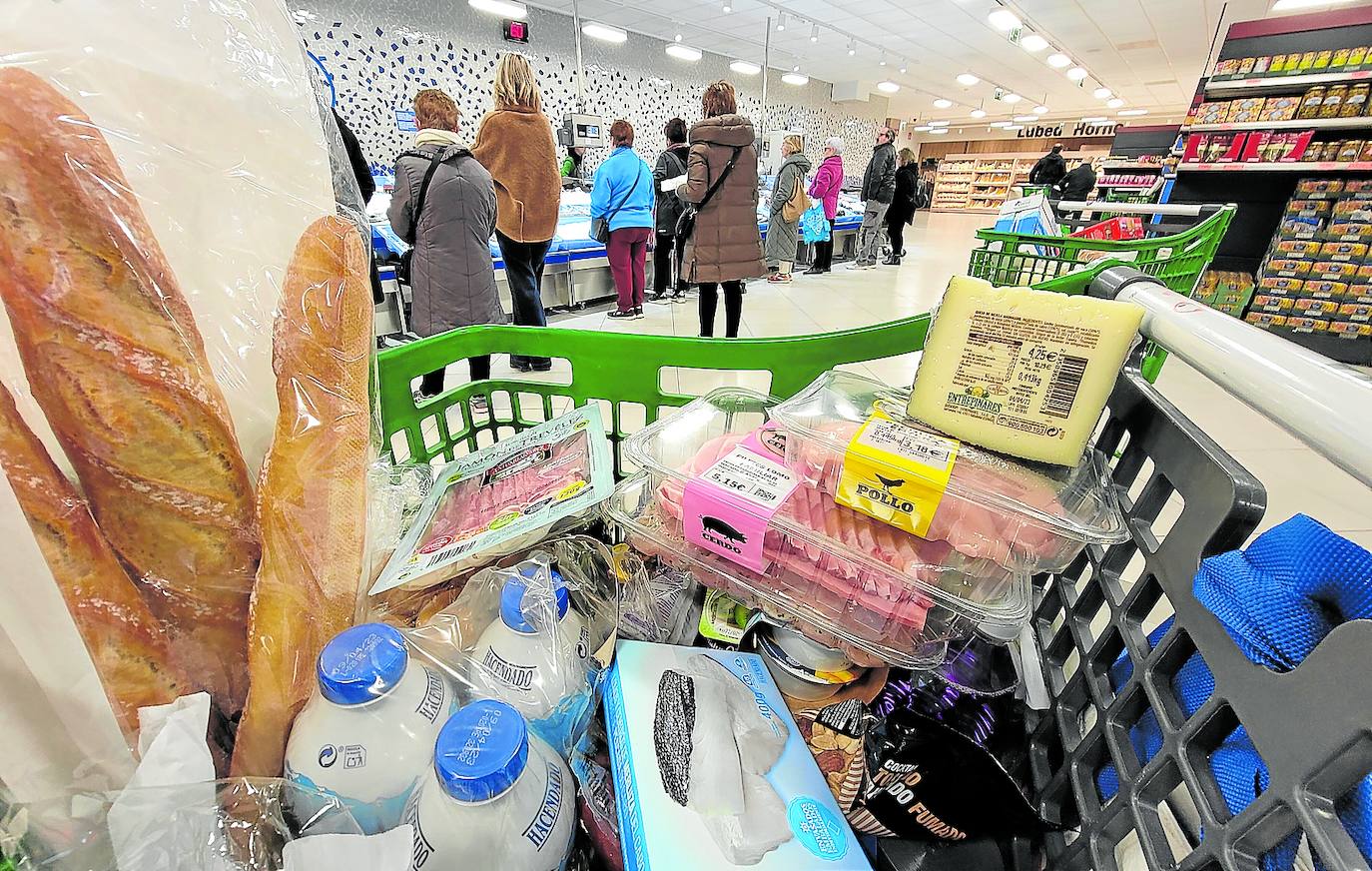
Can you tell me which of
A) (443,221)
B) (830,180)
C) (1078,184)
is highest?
(1078,184)

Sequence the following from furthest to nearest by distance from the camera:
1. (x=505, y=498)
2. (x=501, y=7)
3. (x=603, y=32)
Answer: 1. (x=603, y=32)
2. (x=501, y=7)
3. (x=505, y=498)

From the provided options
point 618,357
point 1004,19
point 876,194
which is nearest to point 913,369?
point 618,357

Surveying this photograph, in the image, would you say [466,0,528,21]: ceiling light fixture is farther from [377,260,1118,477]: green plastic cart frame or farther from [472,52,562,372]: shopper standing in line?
[377,260,1118,477]: green plastic cart frame

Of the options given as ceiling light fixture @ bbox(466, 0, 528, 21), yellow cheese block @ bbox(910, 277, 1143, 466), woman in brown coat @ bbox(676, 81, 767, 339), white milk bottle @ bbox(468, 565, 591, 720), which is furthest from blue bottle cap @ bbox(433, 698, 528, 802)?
ceiling light fixture @ bbox(466, 0, 528, 21)

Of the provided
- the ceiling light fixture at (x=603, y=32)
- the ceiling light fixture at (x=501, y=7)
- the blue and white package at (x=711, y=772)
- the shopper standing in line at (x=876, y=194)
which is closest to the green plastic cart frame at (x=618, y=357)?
the blue and white package at (x=711, y=772)

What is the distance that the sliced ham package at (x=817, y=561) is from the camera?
0.62m

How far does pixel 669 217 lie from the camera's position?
495 cm

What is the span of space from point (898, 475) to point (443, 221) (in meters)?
2.27

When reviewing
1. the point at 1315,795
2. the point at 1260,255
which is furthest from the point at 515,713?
the point at 1260,255

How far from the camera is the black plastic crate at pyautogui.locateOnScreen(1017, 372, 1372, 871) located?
0.28m

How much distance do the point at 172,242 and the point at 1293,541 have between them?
96 centimetres

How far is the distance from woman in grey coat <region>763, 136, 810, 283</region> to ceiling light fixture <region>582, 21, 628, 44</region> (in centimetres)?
364

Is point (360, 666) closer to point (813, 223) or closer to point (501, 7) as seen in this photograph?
point (813, 223)

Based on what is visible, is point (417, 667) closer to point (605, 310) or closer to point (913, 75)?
point (605, 310)
